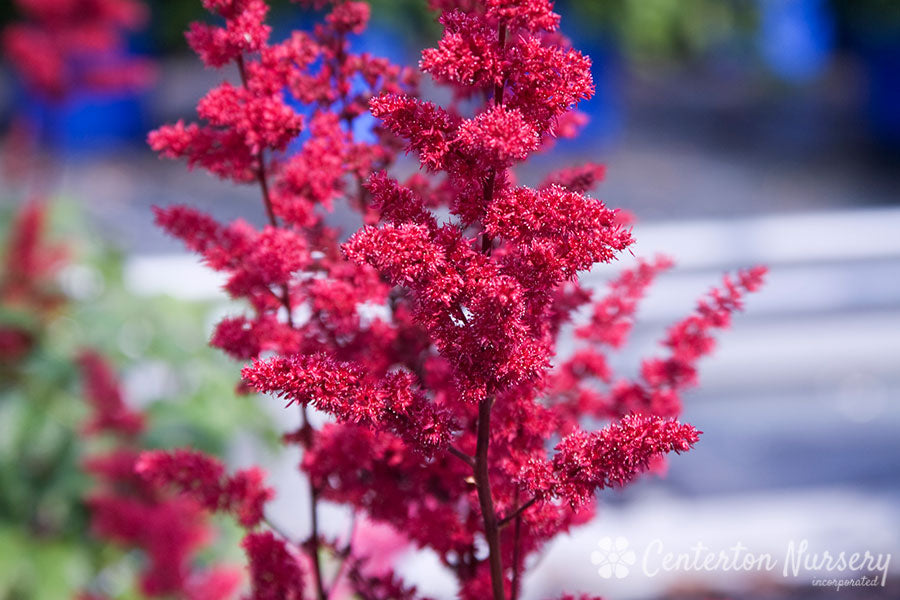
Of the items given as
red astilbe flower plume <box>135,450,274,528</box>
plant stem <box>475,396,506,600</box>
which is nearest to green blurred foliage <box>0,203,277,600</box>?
red astilbe flower plume <box>135,450,274,528</box>

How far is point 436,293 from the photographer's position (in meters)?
0.30

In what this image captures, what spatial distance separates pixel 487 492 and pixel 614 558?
168mm

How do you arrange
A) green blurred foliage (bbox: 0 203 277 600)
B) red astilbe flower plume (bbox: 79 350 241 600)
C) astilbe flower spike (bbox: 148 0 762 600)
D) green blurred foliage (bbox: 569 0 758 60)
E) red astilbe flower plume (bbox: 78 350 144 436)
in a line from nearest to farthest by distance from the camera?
astilbe flower spike (bbox: 148 0 762 600)
red astilbe flower plume (bbox: 79 350 241 600)
red astilbe flower plume (bbox: 78 350 144 436)
green blurred foliage (bbox: 0 203 277 600)
green blurred foliage (bbox: 569 0 758 60)

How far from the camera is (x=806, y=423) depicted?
1.78 m

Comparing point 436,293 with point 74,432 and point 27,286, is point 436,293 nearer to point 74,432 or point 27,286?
point 74,432

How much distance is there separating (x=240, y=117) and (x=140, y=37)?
327 centimetres

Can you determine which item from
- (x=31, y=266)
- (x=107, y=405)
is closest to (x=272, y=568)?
(x=107, y=405)

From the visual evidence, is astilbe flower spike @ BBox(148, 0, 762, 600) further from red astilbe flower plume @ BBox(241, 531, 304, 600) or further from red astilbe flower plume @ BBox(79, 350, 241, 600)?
red astilbe flower plume @ BBox(79, 350, 241, 600)

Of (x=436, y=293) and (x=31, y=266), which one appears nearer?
(x=436, y=293)

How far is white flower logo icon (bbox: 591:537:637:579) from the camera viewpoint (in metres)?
0.48

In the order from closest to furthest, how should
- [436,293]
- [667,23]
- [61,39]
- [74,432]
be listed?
1. [436,293]
2. [74,432]
3. [61,39]
4. [667,23]

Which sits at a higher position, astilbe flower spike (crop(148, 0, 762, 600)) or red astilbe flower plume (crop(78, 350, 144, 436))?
red astilbe flower plume (crop(78, 350, 144, 436))

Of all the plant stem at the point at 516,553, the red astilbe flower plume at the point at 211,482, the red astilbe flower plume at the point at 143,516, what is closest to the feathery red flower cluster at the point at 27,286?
the red astilbe flower plume at the point at 143,516

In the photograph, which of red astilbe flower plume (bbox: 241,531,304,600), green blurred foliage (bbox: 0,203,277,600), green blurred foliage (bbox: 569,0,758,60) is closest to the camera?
red astilbe flower plume (bbox: 241,531,304,600)
